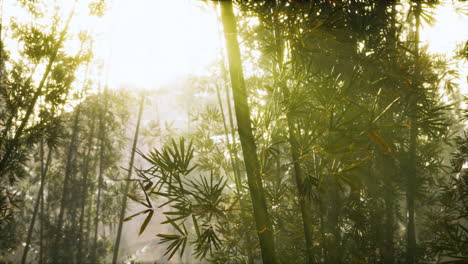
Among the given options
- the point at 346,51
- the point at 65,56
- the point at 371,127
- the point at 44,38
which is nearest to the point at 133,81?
the point at 65,56

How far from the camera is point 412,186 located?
15.4ft

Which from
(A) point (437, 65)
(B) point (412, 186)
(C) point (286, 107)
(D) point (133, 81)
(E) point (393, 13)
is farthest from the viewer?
(D) point (133, 81)

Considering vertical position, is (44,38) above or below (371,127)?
above

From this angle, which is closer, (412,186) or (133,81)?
(412,186)

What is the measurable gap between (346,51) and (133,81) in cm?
789

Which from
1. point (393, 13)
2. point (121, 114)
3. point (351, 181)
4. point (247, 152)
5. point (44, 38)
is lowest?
point (351, 181)

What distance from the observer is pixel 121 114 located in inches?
448

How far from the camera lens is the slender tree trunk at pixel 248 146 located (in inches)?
74.2

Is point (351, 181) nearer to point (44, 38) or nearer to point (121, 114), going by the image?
point (44, 38)

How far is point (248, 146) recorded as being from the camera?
1.93 meters

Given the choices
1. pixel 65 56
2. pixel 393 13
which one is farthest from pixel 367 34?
pixel 65 56

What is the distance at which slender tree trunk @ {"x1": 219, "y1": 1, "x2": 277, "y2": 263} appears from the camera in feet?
6.18

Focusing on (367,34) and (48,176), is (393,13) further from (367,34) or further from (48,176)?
(48,176)

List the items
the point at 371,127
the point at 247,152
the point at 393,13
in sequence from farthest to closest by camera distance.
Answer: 1. the point at 393,13
2. the point at 247,152
3. the point at 371,127
